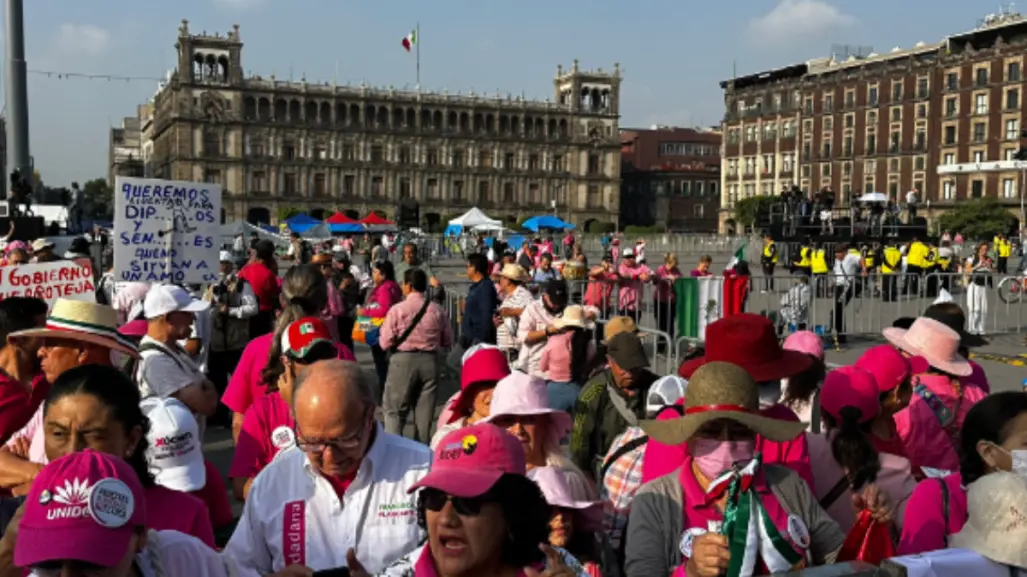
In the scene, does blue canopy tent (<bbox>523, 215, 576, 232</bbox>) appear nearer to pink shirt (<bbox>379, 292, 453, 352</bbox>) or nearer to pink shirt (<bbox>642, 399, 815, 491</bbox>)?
pink shirt (<bbox>379, 292, 453, 352</bbox>)

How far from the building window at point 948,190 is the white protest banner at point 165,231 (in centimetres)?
7011

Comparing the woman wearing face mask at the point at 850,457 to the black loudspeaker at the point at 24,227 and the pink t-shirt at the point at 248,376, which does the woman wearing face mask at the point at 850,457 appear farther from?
the black loudspeaker at the point at 24,227

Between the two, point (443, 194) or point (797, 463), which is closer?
point (797, 463)

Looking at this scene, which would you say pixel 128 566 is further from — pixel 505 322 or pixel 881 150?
pixel 881 150

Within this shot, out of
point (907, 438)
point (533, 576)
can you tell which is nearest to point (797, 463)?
point (907, 438)

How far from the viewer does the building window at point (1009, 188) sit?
6456 cm

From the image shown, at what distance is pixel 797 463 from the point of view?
10.2ft

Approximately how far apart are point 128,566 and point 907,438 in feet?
10.1

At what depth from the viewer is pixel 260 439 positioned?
12.0 feet

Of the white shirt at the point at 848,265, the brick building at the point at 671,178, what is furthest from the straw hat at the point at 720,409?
the brick building at the point at 671,178

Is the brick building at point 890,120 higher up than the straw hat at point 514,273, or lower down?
higher up

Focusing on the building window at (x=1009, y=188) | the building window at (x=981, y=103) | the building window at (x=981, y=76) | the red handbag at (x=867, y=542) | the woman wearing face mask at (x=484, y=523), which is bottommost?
the red handbag at (x=867, y=542)

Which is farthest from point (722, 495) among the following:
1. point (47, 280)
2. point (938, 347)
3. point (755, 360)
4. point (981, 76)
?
point (981, 76)

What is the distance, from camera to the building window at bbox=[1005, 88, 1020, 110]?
2562 inches
